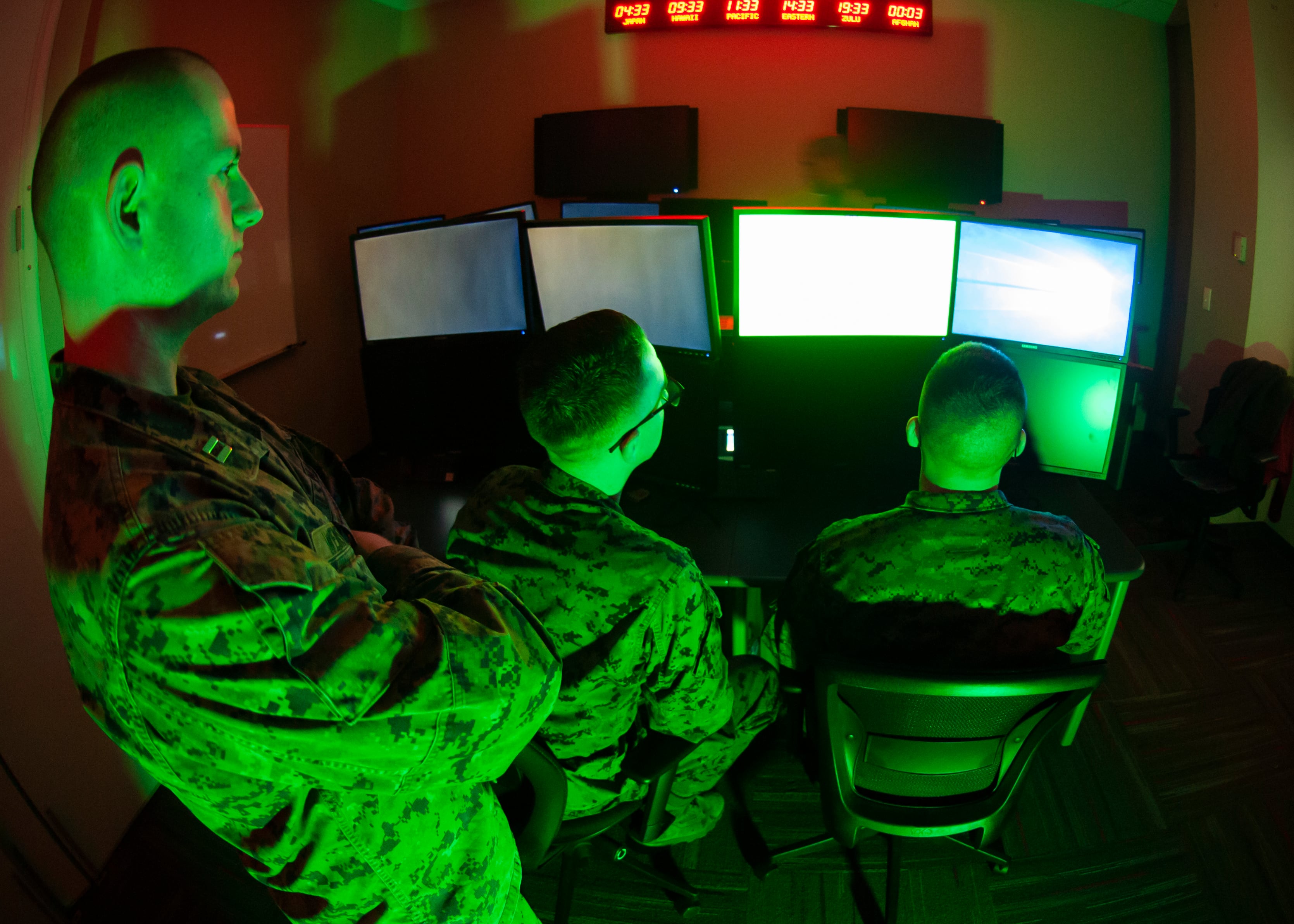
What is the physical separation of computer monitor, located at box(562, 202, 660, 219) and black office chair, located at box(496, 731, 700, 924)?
2990mm

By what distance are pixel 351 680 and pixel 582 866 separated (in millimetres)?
1556

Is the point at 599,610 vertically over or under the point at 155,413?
under

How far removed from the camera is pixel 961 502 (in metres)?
1.27

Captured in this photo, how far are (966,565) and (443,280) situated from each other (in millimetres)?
1634

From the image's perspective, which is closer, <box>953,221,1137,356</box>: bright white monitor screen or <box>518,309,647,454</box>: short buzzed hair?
<box>518,309,647,454</box>: short buzzed hair

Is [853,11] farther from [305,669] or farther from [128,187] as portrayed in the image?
[305,669]

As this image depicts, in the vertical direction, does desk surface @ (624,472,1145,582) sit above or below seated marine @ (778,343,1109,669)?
below

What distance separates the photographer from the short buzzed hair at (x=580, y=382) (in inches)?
45.2

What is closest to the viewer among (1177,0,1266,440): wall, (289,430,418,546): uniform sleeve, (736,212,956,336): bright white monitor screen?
(289,430,418,546): uniform sleeve

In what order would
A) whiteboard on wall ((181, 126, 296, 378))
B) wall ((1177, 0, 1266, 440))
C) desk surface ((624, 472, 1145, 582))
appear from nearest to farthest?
desk surface ((624, 472, 1145, 582)) → whiteboard on wall ((181, 126, 296, 378)) → wall ((1177, 0, 1266, 440))

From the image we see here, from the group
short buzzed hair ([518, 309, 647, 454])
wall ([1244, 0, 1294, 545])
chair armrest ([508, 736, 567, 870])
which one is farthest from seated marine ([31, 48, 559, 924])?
wall ([1244, 0, 1294, 545])

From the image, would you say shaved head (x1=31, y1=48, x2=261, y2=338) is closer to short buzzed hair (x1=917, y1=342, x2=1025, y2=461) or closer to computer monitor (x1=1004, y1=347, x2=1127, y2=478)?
short buzzed hair (x1=917, y1=342, x2=1025, y2=461)

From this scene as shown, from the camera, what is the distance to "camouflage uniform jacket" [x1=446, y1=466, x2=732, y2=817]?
111 centimetres

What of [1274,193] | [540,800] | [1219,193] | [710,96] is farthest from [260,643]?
[710,96]
